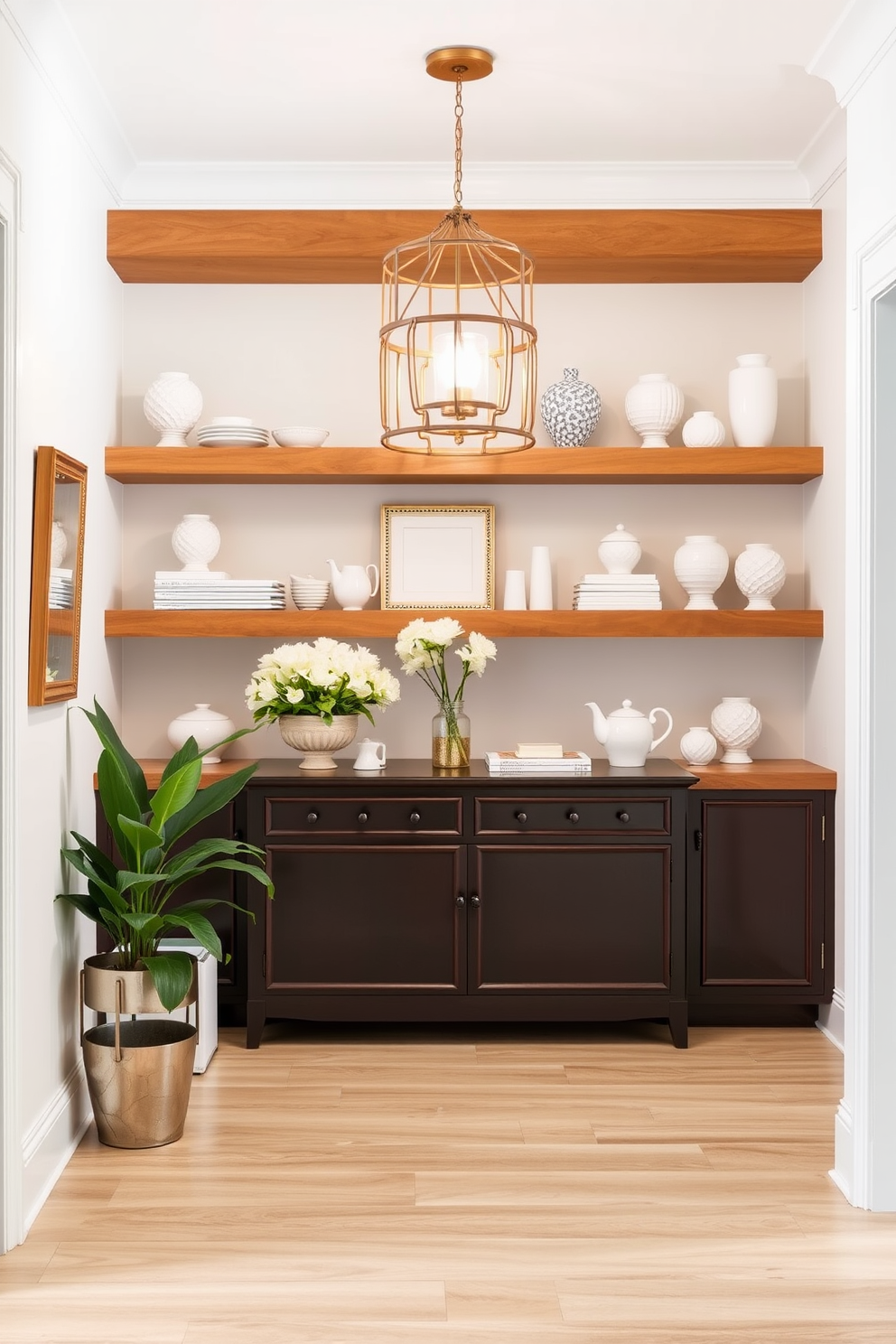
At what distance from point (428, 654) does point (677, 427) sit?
1.34 m

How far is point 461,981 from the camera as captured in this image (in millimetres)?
3836

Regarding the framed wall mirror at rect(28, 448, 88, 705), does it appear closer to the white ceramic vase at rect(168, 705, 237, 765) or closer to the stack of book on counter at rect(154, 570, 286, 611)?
the stack of book on counter at rect(154, 570, 286, 611)

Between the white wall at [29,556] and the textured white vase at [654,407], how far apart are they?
182cm

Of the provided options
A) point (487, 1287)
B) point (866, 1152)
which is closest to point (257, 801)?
point (487, 1287)

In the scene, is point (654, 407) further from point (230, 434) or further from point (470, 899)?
point (470, 899)

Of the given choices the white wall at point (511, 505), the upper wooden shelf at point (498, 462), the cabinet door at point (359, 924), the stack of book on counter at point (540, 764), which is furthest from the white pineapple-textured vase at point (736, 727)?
the cabinet door at point (359, 924)

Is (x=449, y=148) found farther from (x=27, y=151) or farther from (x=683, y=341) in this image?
(x=27, y=151)

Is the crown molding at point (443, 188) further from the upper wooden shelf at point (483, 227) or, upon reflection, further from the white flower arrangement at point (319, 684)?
the white flower arrangement at point (319, 684)

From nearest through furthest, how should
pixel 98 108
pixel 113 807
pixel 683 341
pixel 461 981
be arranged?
1. pixel 113 807
2. pixel 98 108
3. pixel 461 981
4. pixel 683 341

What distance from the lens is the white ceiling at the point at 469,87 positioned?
10.1 feet

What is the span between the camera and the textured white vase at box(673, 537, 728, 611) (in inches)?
164

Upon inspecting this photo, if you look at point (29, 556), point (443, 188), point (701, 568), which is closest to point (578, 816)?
point (701, 568)

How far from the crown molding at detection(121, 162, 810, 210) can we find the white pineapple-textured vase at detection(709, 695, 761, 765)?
1731mm

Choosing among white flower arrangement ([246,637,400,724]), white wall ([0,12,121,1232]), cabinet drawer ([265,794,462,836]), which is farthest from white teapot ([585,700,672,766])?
white wall ([0,12,121,1232])
